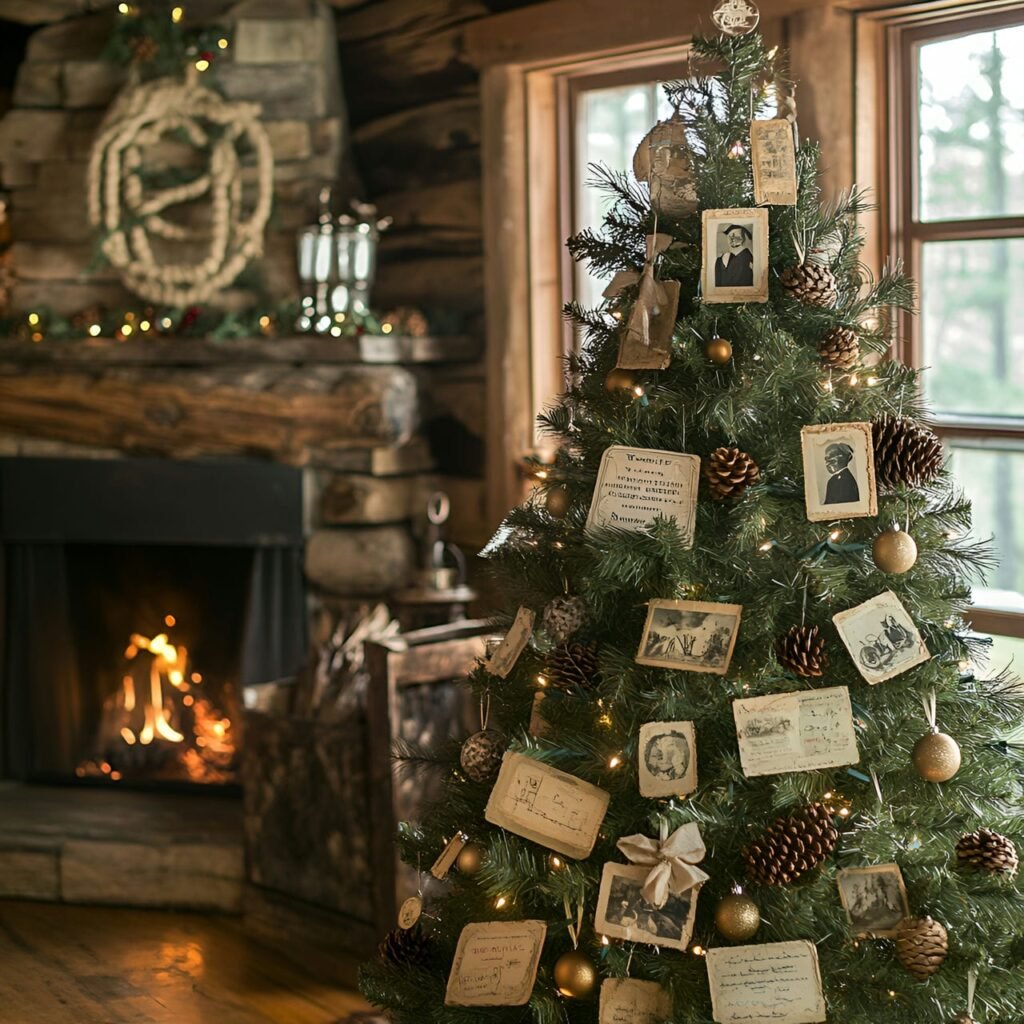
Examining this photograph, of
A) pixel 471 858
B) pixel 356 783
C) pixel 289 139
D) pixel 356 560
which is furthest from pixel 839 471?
pixel 289 139

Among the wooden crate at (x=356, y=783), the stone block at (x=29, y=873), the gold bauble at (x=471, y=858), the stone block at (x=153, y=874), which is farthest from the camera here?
the stone block at (x=29, y=873)

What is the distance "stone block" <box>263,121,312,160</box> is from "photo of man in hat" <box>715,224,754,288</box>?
1.98 m

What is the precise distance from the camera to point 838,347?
2070 millimetres

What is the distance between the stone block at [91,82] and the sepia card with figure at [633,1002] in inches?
112

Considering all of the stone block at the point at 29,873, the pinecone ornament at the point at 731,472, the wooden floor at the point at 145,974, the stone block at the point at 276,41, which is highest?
the stone block at the point at 276,41

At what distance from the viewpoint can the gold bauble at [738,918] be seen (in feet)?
6.46

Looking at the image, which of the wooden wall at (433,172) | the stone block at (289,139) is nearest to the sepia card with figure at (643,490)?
the wooden wall at (433,172)

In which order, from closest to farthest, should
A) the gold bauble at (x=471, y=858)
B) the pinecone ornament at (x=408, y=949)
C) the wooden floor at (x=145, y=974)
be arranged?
the gold bauble at (x=471, y=858) → the pinecone ornament at (x=408, y=949) → the wooden floor at (x=145, y=974)

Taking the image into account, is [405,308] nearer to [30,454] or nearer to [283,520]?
[283,520]

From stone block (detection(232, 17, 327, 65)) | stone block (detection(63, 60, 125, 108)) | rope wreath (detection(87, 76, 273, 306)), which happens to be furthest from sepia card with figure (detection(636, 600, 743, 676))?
stone block (detection(63, 60, 125, 108))

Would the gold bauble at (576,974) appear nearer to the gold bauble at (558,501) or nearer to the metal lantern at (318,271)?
the gold bauble at (558,501)

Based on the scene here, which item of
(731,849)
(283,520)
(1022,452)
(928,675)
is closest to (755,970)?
(731,849)

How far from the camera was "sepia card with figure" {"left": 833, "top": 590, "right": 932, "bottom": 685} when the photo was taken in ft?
6.64

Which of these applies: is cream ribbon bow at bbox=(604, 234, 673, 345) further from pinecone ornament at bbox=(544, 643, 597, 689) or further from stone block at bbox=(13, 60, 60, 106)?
stone block at bbox=(13, 60, 60, 106)
